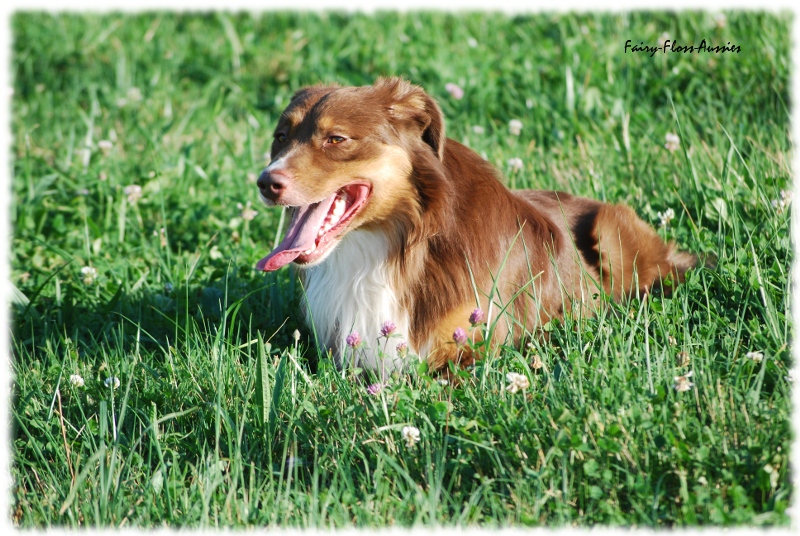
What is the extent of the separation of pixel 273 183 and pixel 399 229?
53 centimetres

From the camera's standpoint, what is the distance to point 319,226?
11.0 ft

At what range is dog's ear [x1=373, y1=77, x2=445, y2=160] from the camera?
11.0 feet

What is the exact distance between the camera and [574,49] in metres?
6.18

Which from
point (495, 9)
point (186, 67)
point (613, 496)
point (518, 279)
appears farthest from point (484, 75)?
point (613, 496)

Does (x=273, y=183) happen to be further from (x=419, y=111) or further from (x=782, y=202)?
(x=782, y=202)

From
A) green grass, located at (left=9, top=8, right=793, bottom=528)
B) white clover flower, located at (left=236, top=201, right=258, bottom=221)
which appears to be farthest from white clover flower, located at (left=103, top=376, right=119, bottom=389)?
white clover flower, located at (left=236, top=201, right=258, bottom=221)

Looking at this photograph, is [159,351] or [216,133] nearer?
[159,351]

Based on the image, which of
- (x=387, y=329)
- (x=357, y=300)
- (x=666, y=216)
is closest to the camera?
(x=387, y=329)

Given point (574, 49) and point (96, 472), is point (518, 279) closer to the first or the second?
point (96, 472)

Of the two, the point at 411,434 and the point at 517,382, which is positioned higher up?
the point at 517,382

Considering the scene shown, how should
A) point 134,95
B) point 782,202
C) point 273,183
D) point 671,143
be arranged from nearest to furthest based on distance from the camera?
point 273,183 → point 782,202 → point 671,143 → point 134,95

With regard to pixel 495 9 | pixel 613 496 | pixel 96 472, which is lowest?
pixel 96 472

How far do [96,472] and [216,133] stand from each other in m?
3.71

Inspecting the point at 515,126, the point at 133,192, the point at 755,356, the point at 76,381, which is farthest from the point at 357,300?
the point at 515,126
